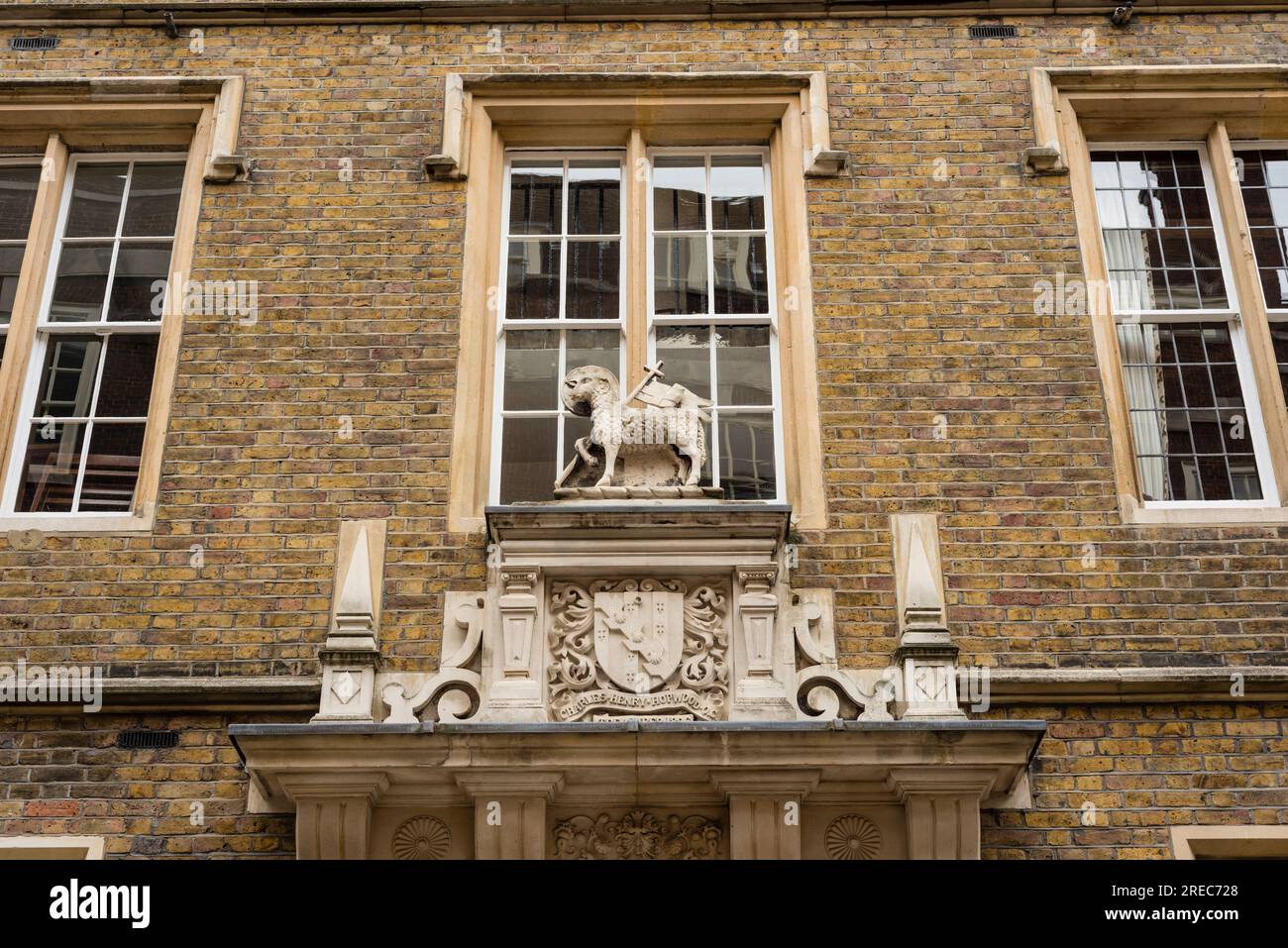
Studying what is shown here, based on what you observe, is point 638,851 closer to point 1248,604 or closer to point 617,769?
point 617,769

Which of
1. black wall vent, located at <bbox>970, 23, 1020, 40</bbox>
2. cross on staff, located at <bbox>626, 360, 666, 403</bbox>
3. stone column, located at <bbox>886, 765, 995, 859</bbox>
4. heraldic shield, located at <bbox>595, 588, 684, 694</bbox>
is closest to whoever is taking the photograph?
stone column, located at <bbox>886, 765, 995, 859</bbox>

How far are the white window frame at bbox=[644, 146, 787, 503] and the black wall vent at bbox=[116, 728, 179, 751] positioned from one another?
109 inches

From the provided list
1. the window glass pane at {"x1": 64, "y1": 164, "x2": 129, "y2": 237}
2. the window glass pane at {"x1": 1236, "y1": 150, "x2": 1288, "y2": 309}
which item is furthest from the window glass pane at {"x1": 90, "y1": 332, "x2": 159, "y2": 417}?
the window glass pane at {"x1": 1236, "y1": 150, "x2": 1288, "y2": 309}

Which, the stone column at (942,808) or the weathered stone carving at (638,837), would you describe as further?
the weathered stone carving at (638,837)

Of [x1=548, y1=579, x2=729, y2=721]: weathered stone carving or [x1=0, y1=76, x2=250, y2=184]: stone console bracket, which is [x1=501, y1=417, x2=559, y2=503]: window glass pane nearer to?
[x1=548, y1=579, x2=729, y2=721]: weathered stone carving

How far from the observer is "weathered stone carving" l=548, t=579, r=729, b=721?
6.35m

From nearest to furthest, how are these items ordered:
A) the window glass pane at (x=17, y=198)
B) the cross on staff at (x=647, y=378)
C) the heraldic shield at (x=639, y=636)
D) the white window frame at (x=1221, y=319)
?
1. the heraldic shield at (x=639, y=636)
2. the cross on staff at (x=647, y=378)
3. the white window frame at (x=1221, y=319)
4. the window glass pane at (x=17, y=198)

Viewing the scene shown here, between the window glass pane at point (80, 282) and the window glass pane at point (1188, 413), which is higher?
the window glass pane at point (80, 282)

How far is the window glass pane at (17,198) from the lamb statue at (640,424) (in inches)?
129

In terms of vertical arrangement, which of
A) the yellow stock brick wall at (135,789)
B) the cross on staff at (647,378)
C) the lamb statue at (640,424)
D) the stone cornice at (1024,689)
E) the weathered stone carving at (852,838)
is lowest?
the weathered stone carving at (852,838)

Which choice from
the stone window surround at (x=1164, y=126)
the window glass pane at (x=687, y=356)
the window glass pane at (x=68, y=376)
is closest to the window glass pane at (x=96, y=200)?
the window glass pane at (x=68, y=376)

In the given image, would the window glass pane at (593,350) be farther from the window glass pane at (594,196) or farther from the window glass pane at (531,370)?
the window glass pane at (594,196)

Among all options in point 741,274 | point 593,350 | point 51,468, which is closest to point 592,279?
point 593,350

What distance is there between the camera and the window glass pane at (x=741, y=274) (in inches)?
311
